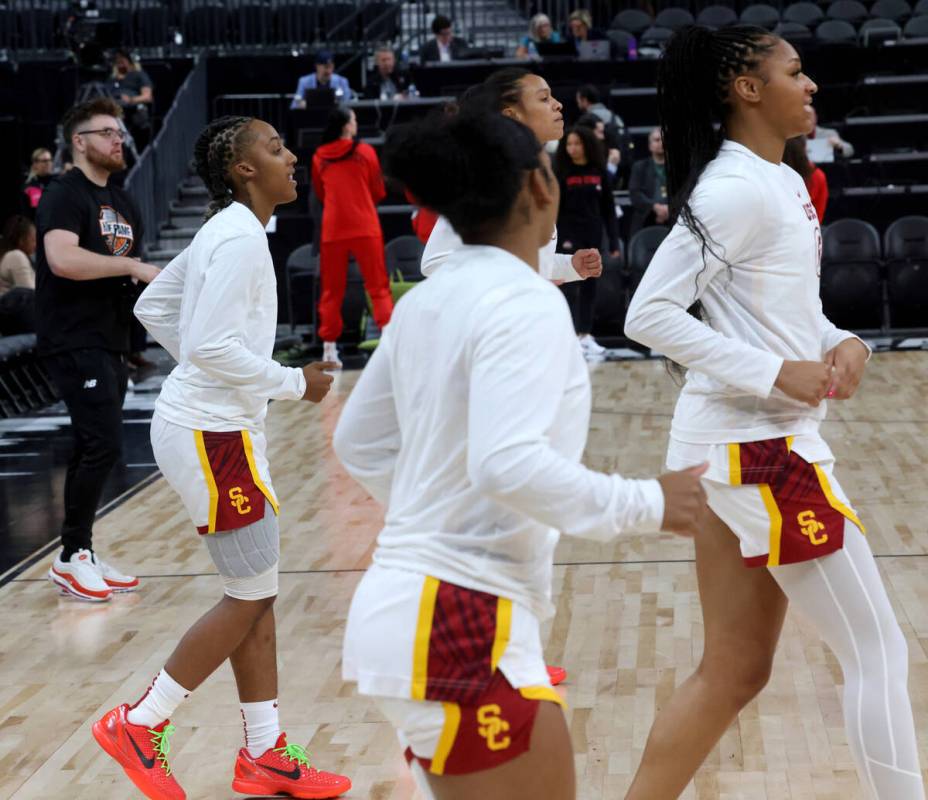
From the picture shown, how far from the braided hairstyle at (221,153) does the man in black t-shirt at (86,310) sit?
1483 mm

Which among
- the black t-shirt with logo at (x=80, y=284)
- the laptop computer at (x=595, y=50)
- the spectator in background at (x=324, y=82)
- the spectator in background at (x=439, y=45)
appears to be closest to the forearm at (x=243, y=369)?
the black t-shirt with logo at (x=80, y=284)

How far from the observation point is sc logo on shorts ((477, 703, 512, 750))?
64.9 inches

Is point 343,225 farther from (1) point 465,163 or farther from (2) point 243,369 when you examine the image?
(1) point 465,163


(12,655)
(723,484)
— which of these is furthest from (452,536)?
(12,655)

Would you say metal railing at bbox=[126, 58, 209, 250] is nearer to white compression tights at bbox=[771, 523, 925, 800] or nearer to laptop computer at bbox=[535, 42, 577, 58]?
laptop computer at bbox=[535, 42, 577, 58]

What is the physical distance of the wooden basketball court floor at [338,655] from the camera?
311cm

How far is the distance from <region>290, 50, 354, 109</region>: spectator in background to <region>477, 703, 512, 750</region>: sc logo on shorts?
12.5 m

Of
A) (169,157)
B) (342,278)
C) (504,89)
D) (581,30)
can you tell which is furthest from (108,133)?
(581,30)

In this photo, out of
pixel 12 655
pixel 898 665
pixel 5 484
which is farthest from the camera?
pixel 5 484

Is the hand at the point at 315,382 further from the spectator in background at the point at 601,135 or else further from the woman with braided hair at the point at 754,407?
the spectator in background at the point at 601,135

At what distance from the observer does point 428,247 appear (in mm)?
3342

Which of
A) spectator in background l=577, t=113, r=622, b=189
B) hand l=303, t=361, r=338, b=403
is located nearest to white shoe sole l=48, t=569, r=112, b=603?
hand l=303, t=361, r=338, b=403

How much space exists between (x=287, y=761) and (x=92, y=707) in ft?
2.81

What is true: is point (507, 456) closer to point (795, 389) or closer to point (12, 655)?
point (795, 389)
